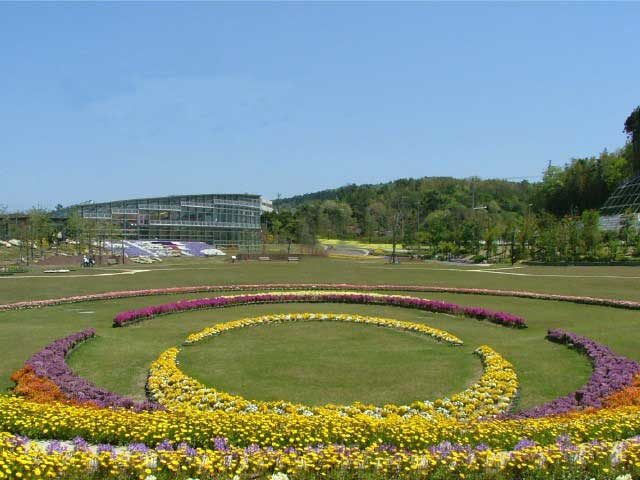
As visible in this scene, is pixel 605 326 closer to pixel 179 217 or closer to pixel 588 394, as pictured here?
pixel 588 394

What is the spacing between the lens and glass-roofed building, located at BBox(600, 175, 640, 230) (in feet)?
251

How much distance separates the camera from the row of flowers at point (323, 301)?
73.8 ft

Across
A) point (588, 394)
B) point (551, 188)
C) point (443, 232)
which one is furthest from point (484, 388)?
point (551, 188)

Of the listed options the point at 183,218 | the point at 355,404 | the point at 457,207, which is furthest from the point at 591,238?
the point at 457,207

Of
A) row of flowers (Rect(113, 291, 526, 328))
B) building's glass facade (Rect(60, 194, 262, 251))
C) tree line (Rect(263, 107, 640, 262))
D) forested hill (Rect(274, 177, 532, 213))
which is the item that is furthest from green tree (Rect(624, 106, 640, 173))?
row of flowers (Rect(113, 291, 526, 328))

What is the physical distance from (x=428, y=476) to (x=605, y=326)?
1675cm

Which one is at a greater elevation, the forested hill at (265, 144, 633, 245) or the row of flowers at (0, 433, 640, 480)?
the forested hill at (265, 144, 633, 245)

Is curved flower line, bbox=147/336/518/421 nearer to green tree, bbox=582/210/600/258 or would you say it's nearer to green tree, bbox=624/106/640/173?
green tree, bbox=582/210/600/258

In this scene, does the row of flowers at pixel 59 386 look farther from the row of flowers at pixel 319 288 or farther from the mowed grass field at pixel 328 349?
the row of flowers at pixel 319 288

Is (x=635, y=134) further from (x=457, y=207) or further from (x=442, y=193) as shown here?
(x=442, y=193)

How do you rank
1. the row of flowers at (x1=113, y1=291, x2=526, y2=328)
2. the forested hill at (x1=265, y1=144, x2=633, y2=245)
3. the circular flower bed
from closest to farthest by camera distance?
1. the circular flower bed
2. the row of flowers at (x1=113, y1=291, x2=526, y2=328)
3. the forested hill at (x1=265, y1=144, x2=633, y2=245)

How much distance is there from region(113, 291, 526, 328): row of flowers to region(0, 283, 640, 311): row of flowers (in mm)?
5020

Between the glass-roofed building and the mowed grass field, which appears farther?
the glass-roofed building

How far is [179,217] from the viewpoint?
93.1 m
